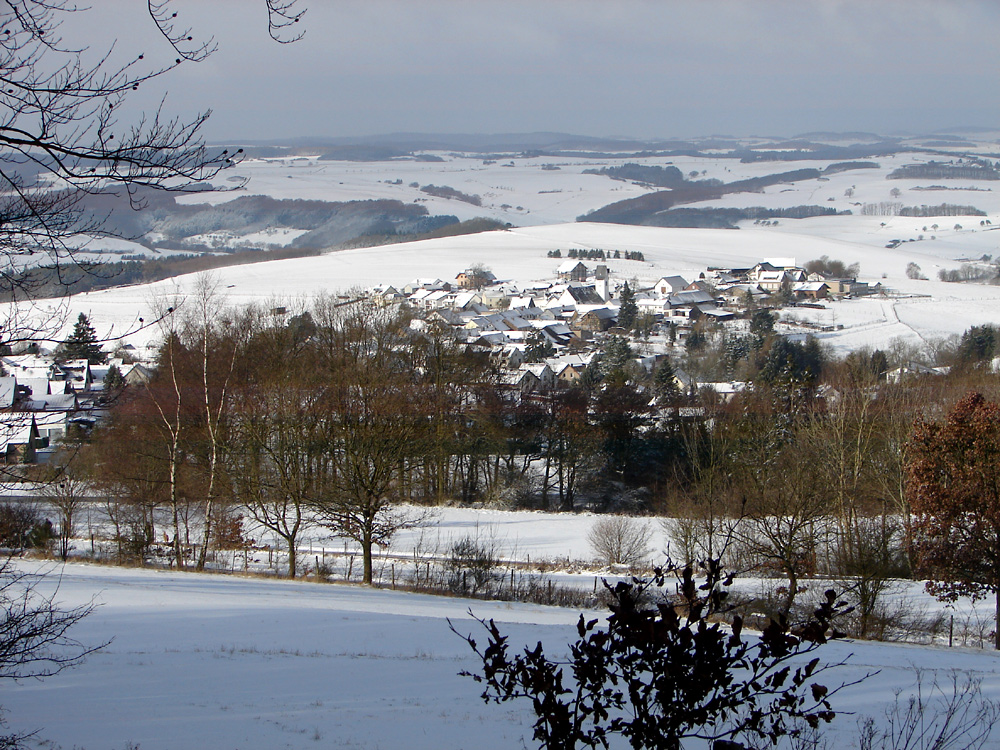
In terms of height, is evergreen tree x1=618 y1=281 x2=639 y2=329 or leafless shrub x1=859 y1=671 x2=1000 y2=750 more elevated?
evergreen tree x1=618 y1=281 x2=639 y2=329

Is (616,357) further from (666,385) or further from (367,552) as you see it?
(367,552)

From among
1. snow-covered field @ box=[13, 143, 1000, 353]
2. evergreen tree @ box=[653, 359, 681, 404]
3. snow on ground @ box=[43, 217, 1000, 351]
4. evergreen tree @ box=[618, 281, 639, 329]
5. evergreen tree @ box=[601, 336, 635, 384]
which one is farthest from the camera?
snow-covered field @ box=[13, 143, 1000, 353]

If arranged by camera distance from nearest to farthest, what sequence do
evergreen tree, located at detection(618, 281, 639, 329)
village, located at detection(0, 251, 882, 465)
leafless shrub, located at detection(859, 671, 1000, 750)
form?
leafless shrub, located at detection(859, 671, 1000, 750), village, located at detection(0, 251, 882, 465), evergreen tree, located at detection(618, 281, 639, 329)

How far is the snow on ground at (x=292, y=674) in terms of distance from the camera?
6.49 meters

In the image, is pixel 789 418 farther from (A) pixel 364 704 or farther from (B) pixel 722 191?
(B) pixel 722 191

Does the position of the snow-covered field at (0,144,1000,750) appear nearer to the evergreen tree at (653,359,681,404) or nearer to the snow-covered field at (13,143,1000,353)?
the snow-covered field at (13,143,1000,353)

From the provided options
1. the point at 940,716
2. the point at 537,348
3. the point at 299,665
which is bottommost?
the point at 299,665

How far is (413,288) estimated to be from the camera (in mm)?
64375

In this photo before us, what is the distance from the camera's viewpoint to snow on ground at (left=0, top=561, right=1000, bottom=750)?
6.49 m

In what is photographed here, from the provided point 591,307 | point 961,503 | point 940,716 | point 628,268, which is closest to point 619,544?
point 961,503

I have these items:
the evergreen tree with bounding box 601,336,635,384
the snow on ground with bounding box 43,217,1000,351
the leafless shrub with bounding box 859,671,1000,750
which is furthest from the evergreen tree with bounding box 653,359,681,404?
the leafless shrub with bounding box 859,671,1000,750

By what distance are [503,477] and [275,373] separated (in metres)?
9.28

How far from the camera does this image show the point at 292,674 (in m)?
8.38

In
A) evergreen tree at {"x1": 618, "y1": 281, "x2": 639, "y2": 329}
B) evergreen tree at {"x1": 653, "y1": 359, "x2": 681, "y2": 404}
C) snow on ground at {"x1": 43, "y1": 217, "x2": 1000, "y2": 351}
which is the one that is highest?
snow on ground at {"x1": 43, "y1": 217, "x2": 1000, "y2": 351}
